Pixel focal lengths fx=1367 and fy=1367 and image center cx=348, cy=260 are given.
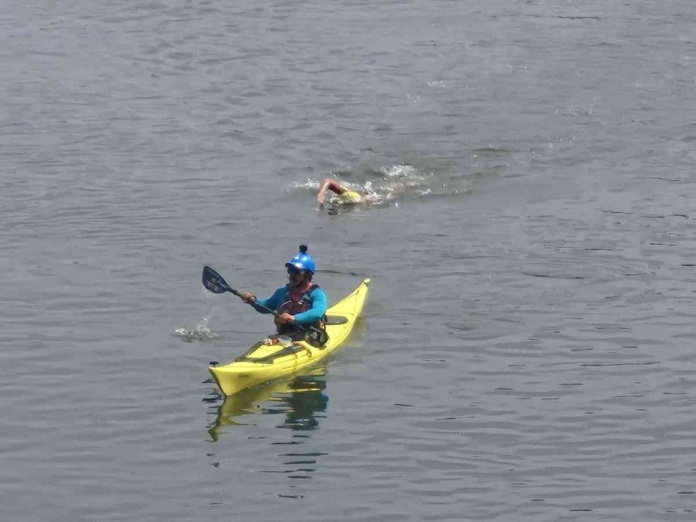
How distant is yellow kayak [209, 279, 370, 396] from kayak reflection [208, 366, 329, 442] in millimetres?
113

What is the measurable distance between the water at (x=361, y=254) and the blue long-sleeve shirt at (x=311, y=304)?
73 centimetres

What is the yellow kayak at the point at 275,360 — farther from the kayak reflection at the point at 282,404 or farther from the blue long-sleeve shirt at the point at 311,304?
the blue long-sleeve shirt at the point at 311,304

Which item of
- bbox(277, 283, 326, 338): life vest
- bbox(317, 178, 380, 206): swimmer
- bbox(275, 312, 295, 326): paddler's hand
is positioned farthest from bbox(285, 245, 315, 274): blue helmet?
bbox(317, 178, 380, 206): swimmer

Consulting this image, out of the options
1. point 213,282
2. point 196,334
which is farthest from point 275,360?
point 196,334

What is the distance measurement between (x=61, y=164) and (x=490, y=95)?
389 inches

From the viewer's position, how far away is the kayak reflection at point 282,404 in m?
15.8

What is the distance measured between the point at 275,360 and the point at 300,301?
1.08m

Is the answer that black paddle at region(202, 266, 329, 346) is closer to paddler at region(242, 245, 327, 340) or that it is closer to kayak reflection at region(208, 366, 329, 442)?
paddler at region(242, 245, 327, 340)

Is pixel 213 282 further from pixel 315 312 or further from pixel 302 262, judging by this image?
pixel 315 312

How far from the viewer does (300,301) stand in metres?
17.6

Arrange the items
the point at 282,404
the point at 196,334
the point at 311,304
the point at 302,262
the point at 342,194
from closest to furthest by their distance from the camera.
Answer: the point at 282,404, the point at 302,262, the point at 311,304, the point at 196,334, the point at 342,194

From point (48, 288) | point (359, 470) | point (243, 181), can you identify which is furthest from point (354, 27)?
point (359, 470)

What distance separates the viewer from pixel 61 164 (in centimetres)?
2617

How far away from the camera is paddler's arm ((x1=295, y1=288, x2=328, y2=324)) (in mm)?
17312
